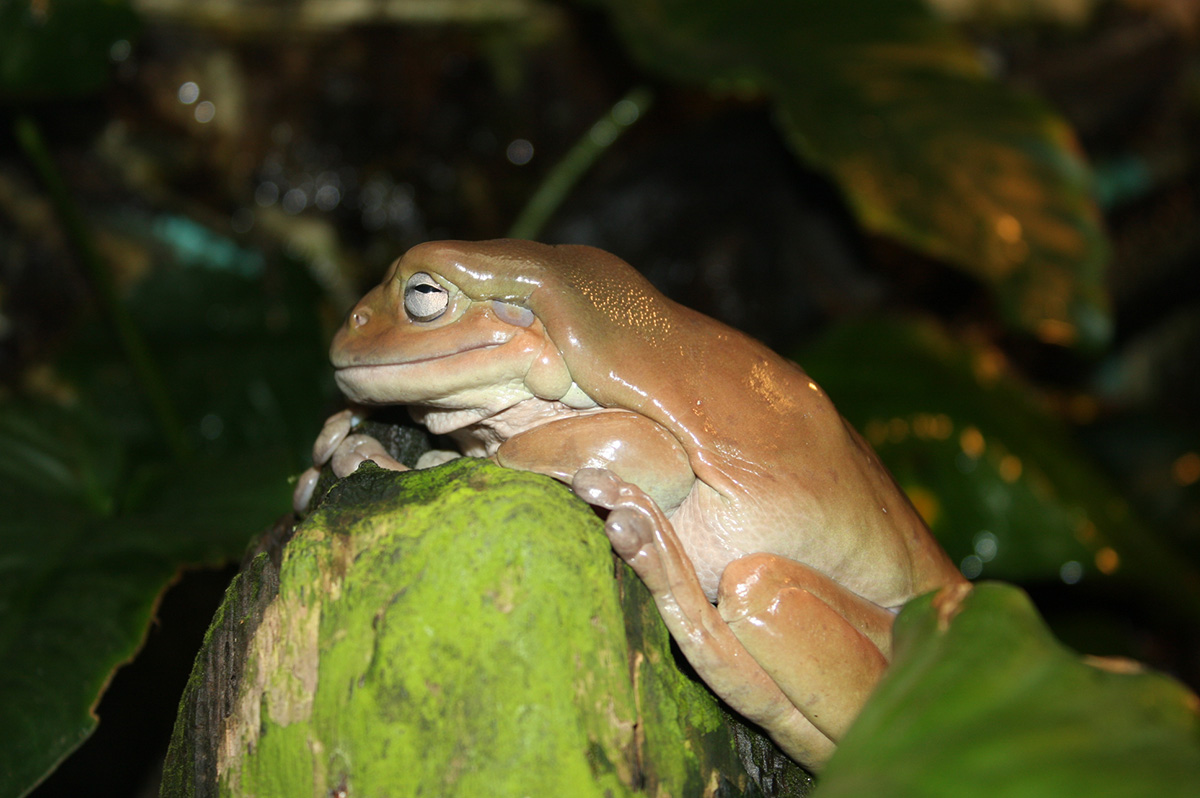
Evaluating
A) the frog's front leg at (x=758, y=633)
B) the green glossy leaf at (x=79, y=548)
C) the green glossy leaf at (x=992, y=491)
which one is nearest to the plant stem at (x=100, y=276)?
the green glossy leaf at (x=79, y=548)

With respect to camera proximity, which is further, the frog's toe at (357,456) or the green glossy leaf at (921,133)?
the green glossy leaf at (921,133)

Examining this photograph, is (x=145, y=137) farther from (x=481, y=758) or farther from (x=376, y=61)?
(x=481, y=758)

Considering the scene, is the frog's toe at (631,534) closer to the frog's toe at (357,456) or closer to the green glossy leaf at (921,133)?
the frog's toe at (357,456)

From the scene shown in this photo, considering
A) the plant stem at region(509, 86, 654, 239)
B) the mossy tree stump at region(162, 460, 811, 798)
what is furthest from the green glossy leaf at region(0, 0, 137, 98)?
the mossy tree stump at region(162, 460, 811, 798)

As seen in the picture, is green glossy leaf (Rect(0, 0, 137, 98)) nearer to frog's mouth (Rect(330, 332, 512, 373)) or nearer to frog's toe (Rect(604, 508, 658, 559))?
frog's mouth (Rect(330, 332, 512, 373))

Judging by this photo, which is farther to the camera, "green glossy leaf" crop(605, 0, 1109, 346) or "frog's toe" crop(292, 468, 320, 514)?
"green glossy leaf" crop(605, 0, 1109, 346)
